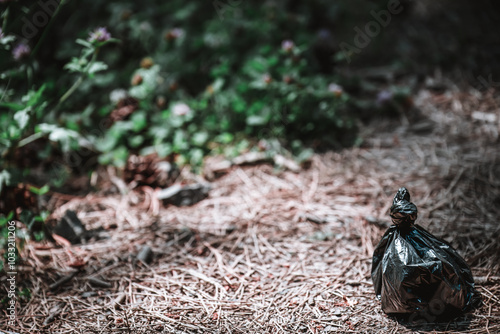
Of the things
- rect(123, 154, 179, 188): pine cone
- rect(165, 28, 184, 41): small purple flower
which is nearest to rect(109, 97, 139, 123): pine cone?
rect(123, 154, 179, 188): pine cone

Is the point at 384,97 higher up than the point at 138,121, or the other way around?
the point at 138,121

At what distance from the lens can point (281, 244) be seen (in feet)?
6.05

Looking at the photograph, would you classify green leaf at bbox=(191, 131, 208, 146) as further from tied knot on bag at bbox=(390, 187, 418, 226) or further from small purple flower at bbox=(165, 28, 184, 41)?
tied knot on bag at bbox=(390, 187, 418, 226)

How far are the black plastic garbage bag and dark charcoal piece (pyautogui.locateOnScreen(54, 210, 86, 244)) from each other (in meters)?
1.51

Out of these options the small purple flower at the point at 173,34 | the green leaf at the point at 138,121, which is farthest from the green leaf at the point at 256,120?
the small purple flower at the point at 173,34

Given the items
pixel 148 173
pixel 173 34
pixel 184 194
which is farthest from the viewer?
pixel 173 34

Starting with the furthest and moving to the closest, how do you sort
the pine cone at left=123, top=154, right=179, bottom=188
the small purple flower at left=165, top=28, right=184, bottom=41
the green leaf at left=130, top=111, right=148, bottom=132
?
the small purple flower at left=165, top=28, right=184, bottom=41
the green leaf at left=130, top=111, right=148, bottom=132
the pine cone at left=123, top=154, right=179, bottom=188

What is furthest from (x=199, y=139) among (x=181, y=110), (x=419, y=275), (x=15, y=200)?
(x=419, y=275)

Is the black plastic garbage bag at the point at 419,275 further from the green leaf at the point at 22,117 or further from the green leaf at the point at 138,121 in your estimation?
the green leaf at the point at 138,121

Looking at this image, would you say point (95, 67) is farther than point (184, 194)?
No

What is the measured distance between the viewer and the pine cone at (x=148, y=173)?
8.03 ft

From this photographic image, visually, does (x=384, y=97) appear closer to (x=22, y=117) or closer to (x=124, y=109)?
(x=124, y=109)

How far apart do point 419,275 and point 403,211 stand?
223 mm

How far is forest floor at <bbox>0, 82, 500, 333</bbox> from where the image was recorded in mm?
1425
